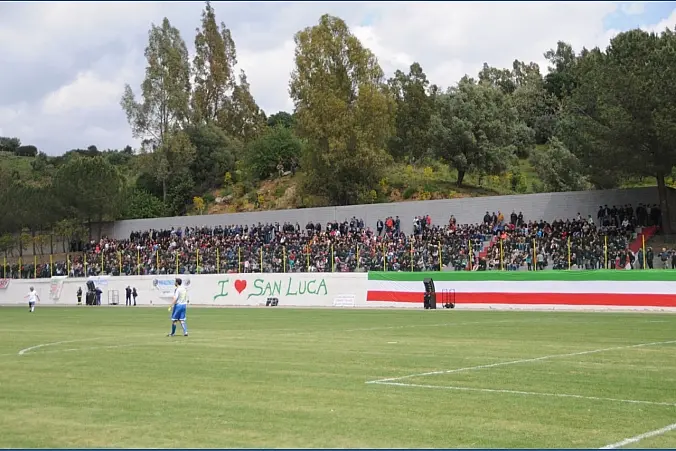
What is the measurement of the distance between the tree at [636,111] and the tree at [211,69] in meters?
67.2

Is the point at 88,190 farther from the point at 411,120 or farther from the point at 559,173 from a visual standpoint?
the point at 559,173

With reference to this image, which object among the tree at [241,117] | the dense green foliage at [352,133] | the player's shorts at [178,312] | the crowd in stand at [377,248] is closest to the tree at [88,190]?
the dense green foliage at [352,133]

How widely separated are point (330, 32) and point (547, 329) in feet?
181

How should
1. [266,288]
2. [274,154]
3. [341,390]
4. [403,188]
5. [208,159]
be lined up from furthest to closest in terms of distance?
[208,159], [274,154], [403,188], [266,288], [341,390]

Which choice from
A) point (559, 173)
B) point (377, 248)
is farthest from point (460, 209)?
point (559, 173)

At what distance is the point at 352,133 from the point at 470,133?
41.5 ft

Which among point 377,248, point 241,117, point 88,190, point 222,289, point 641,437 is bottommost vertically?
point 641,437

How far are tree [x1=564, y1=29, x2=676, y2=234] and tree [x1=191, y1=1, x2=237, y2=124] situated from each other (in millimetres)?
67176

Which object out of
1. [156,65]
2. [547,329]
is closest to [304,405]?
[547,329]

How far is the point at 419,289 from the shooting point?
44.0m

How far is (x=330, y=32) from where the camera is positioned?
76250 mm

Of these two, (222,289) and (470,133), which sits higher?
(470,133)

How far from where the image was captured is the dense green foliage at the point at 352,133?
50.4m

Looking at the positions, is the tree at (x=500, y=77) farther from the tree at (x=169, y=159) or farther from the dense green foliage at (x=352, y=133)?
the tree at (x=169, y=159)
